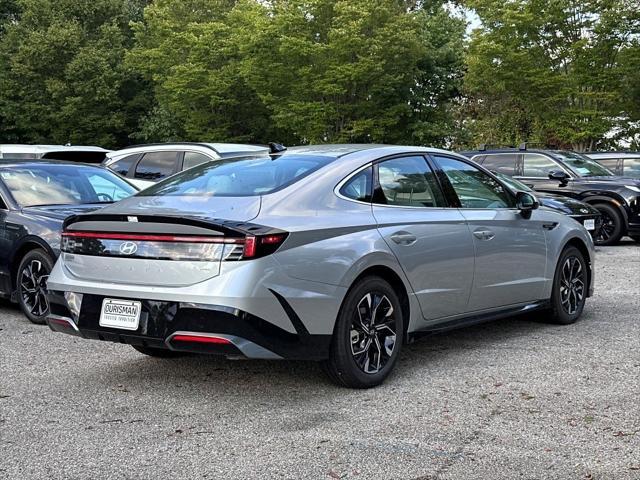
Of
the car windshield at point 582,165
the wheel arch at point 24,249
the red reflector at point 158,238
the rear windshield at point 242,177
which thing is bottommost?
the wheel arch at point 24,249

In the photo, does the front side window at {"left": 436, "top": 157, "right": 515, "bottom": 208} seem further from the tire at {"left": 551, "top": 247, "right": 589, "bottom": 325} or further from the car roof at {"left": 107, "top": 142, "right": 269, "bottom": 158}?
the car roof at {"left": 107, "top": 142, "right": 269, "bottom": 158}

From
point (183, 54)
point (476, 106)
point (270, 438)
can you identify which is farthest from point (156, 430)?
point (183, 54)

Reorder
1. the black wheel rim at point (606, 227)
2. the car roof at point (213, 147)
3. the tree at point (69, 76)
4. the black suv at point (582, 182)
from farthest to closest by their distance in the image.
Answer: the tree at point (69, 76), the black wheel rim at point (606, 227), the black suv at point (582, 182), the car roof at point (213, 147)

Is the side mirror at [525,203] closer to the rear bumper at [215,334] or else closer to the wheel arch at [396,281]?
the wheel arch at [396,281]

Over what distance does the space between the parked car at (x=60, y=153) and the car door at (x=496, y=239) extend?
9869 mm

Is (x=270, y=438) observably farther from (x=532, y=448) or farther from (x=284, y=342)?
(x=532, y=448)

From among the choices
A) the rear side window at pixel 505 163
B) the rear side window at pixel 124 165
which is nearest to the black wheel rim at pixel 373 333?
the rear side window at pixel 124 165

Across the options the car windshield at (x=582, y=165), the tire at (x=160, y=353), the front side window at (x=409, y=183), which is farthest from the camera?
the car windshield at (x=582, y=165)

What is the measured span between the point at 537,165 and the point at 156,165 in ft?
Result: 23.3

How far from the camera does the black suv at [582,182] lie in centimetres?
1495

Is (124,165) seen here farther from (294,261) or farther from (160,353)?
(294,261)

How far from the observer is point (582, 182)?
15.2 metres

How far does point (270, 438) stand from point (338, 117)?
30344mm

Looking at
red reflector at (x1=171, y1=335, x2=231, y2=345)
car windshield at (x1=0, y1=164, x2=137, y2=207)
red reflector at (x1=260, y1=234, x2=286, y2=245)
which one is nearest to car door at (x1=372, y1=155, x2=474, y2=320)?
red reflector at (x1=260, y1=234, x2=286, y2=245)
